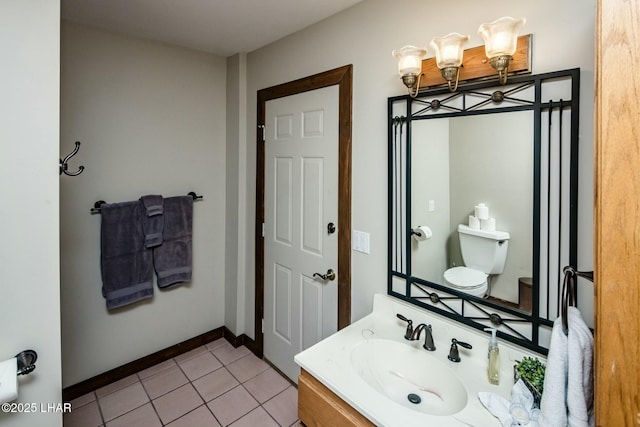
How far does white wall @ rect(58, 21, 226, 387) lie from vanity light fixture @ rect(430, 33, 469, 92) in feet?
6.30

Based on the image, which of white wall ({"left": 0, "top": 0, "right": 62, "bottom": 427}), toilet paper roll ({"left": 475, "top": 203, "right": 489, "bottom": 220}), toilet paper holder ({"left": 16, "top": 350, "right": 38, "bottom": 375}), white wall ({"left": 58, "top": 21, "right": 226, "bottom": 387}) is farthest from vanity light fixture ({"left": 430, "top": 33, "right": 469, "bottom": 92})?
white wall ({"left": 58, "top": 21, "right": 226, "bottom": 387})

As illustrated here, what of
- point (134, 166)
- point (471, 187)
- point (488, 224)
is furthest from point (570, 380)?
point (134, 166)

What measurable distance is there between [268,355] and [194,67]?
2.29m

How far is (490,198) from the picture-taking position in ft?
4.23

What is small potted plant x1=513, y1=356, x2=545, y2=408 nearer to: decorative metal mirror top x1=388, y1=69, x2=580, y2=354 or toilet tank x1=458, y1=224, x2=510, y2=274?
decorative metal mirror top x1=388, y1=69, x2=580, y2=354

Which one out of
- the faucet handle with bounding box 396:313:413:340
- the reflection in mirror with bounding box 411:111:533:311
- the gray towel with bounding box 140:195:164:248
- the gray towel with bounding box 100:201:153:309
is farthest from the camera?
the gray towel with bounding box 140:195:164:248

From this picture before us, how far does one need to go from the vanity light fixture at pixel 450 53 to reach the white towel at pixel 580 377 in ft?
3.12

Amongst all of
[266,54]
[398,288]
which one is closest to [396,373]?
[398,288]

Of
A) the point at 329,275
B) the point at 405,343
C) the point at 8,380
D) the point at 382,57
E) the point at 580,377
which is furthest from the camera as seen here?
the point at 329,275

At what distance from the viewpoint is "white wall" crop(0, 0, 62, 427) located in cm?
106

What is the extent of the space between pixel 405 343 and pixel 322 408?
0.45 m

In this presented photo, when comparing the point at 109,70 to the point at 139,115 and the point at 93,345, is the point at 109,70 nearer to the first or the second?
the point at 139,115

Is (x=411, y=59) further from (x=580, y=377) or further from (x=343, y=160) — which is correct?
(x=580, y=377)

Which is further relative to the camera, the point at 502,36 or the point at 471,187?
the point at 471,187
